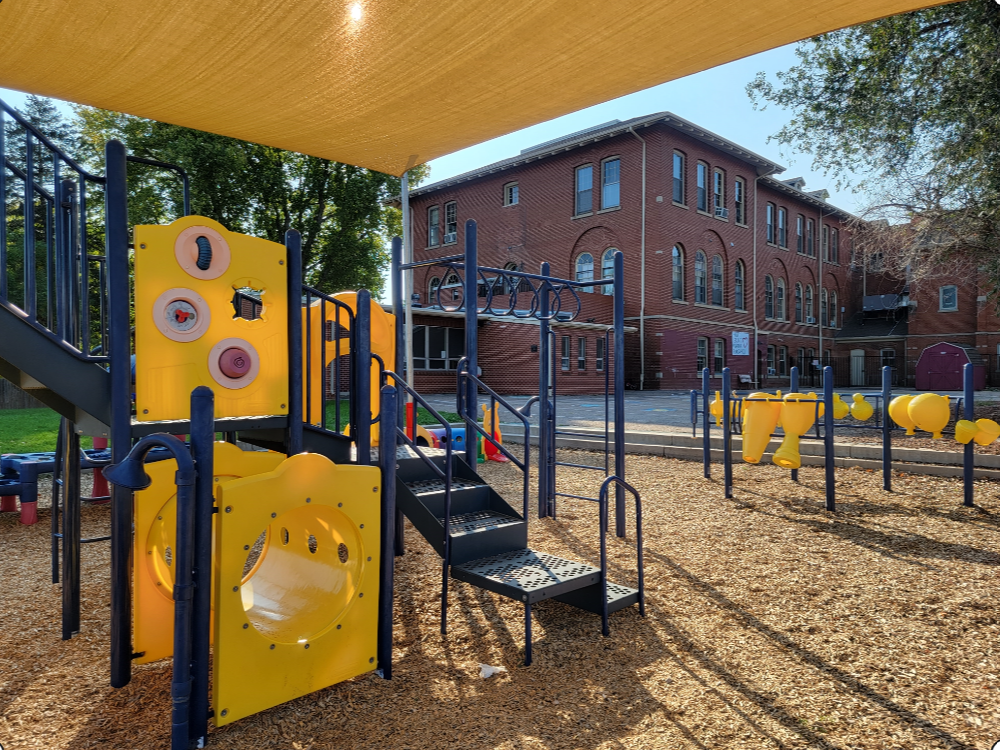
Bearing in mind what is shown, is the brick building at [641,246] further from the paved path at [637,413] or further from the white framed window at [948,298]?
the white framed window at [948,298]

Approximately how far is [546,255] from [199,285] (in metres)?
28.6

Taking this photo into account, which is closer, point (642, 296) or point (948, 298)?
point (642, 296)

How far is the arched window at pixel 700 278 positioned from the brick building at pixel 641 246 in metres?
0.07

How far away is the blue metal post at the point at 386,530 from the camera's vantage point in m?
3.53

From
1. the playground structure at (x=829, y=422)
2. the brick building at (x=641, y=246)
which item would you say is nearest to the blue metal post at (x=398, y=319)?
the playground structure at (x=829, y=422)

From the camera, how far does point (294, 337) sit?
3.90 m

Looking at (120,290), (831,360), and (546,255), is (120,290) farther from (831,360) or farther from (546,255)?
(831,360)

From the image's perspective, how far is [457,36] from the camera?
167 inches

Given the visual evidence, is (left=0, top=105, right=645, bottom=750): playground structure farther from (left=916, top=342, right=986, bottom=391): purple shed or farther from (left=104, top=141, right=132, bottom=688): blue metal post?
(left=916, top=342, right=986, bottom=391): purple shed

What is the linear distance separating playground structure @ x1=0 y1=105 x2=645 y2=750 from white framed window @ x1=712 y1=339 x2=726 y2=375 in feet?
97.0

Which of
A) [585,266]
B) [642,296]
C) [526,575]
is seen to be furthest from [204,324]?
[585,266]

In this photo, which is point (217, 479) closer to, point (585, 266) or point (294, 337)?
point (294, 337)

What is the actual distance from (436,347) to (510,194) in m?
10.7

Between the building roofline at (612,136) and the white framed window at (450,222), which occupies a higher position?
the building roofline at (612,136)
